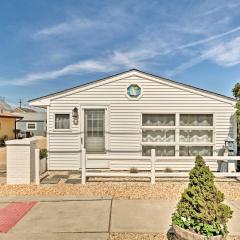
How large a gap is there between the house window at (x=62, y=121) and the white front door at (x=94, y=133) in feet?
2.33

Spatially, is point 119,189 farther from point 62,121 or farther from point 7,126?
point 7,126

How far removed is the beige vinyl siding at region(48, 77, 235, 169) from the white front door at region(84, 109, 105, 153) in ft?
0.88

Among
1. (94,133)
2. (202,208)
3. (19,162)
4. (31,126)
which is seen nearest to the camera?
(202,208)

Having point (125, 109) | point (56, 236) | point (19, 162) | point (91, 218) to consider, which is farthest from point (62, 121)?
point (56, 236)

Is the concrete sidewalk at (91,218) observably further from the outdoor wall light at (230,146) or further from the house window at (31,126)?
the house window at (31,126)

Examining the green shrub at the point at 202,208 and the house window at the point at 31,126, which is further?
the house window at the point at 31,126

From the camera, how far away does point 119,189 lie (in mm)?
7695

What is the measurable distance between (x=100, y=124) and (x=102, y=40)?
11.5m

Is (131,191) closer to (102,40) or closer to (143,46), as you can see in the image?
(143,46)

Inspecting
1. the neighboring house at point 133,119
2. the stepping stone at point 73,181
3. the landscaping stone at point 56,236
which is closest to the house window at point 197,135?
the neighboring house at point 133,119

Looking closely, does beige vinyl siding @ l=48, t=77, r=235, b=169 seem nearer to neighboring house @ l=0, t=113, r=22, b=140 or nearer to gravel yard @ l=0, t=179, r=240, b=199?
gravel yard @ l=0, t=179, r=240, b=199

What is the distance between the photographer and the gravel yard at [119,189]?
23.6 ft

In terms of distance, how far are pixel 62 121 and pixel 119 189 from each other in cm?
435

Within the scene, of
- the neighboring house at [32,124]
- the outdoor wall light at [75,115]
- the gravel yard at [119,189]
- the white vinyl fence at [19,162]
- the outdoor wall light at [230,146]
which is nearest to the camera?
the gravel yard at [119,189]
